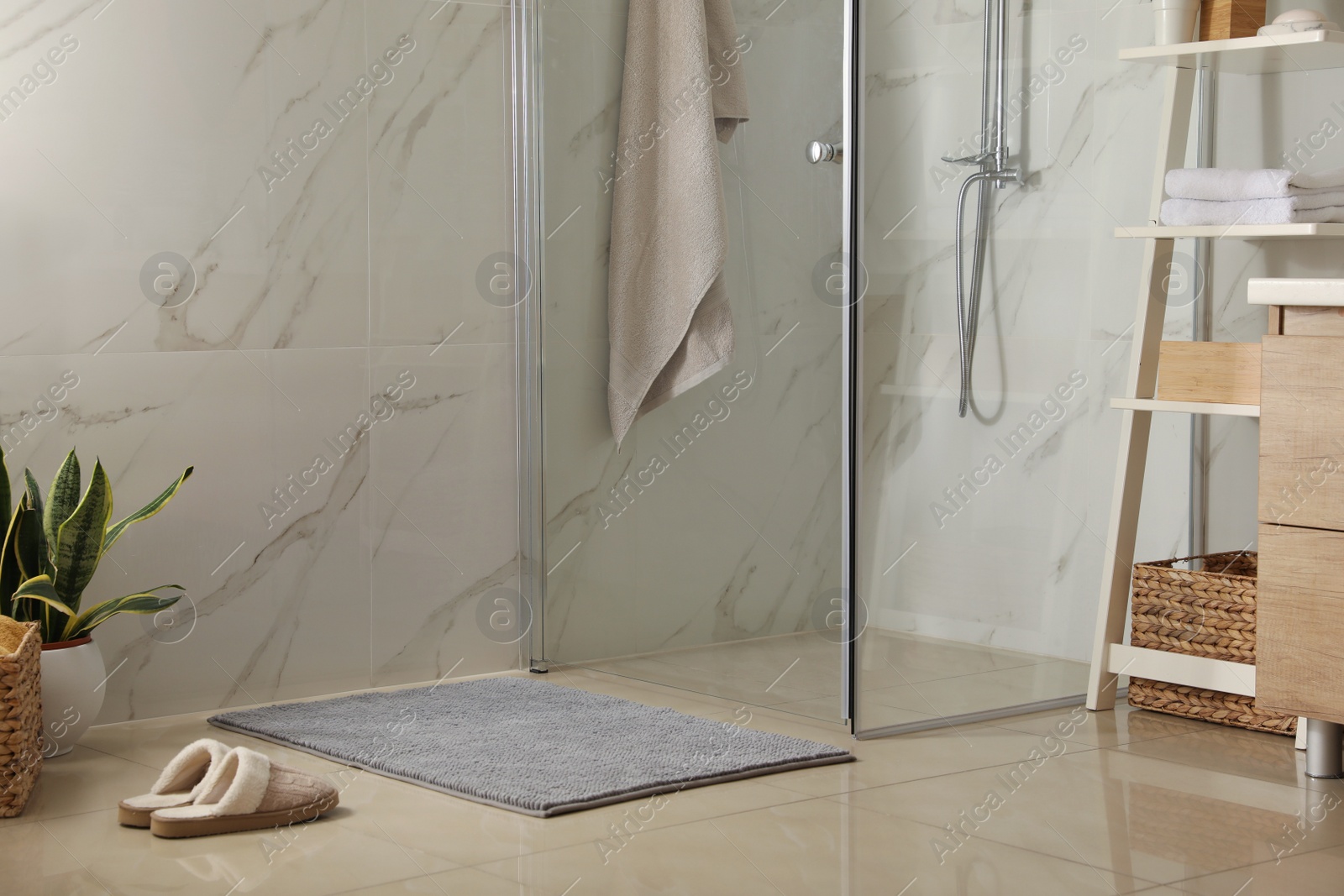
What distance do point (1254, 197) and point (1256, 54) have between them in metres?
0.28

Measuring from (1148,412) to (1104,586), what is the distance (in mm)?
328

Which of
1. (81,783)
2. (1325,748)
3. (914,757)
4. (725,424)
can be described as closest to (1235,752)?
(1325,748)

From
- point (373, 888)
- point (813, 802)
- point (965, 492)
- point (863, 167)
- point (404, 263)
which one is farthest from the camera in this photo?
point (404, 263)

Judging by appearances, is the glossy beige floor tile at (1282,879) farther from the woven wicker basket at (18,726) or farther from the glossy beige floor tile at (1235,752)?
the woven wicker basket at (18,726)

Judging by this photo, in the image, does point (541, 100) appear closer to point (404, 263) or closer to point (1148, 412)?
point (404, 263)

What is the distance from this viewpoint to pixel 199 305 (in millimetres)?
2617

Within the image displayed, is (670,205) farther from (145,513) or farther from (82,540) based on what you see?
(82,540)

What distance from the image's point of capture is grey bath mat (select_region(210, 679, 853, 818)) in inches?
84.0

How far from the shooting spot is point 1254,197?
242 centimetres

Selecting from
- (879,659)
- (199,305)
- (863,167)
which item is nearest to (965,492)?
(879,659)

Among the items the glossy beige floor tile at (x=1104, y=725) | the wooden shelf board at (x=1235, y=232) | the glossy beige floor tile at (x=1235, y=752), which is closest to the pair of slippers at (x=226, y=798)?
the glossy beige floor tile at (x=1104, y=725)

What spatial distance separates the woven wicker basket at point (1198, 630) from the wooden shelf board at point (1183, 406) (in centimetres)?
29

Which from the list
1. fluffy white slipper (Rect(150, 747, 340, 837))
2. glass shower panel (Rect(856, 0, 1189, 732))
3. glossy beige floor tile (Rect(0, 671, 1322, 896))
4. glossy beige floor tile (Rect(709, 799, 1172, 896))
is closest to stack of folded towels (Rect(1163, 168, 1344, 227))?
glass shower panel (Rect(856, 0, 1189, 732))

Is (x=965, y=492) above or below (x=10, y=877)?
above
